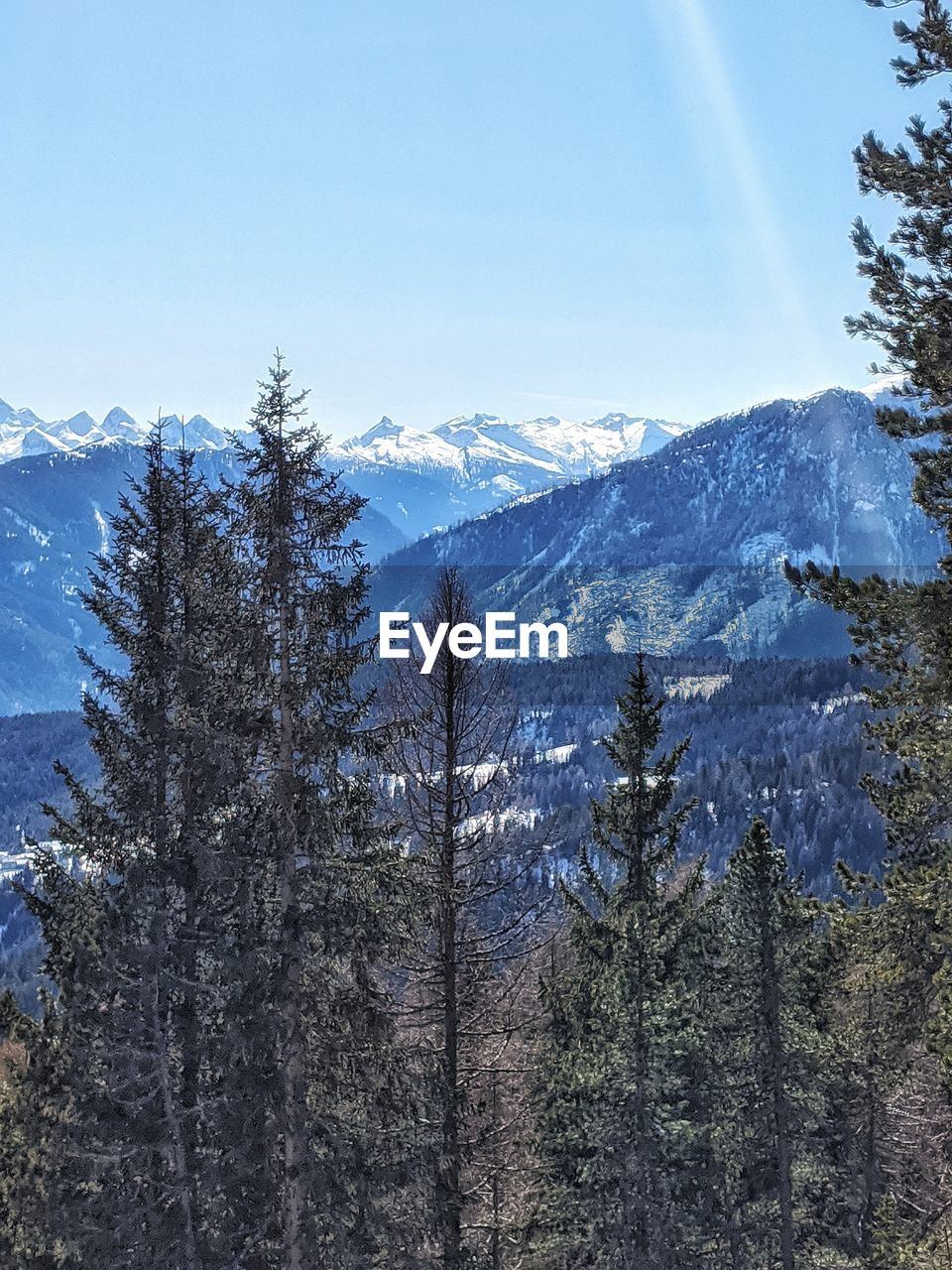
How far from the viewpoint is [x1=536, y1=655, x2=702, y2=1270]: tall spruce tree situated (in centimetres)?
2412

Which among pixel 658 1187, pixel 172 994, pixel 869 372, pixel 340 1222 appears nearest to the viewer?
pixel 869 372

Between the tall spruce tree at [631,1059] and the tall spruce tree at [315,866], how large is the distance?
29.5 ft

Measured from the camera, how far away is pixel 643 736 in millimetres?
25344

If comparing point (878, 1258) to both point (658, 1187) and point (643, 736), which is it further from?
point (643, 736)

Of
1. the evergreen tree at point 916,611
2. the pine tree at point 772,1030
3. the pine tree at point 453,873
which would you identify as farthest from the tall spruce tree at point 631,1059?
the evergreen tree at point 916,611

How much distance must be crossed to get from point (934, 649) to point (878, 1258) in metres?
10.9

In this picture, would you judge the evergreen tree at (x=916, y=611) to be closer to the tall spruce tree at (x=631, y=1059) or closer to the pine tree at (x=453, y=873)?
the pine tree at (x=453, y=873)

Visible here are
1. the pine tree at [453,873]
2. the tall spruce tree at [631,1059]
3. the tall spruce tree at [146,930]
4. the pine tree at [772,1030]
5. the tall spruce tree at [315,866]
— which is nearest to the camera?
the tall spruce tree at [315,866]

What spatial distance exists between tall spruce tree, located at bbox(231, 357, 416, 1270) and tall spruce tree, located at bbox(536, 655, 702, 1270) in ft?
29.5

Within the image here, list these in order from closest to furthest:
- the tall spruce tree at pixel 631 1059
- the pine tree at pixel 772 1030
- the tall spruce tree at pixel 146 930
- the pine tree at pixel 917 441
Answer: the pine tree at pixel 917 441 → the tall spruce tree at pixel 146 930 → the tall spruce tree at pixel 631 1059 → the pine tree at pixel 772 1030

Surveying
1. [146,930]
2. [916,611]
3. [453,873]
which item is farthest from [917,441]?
[146,930]

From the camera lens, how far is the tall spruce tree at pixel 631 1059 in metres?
24.1

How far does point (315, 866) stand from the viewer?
1591 cm

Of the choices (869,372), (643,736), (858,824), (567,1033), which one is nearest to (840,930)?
(869,372)
